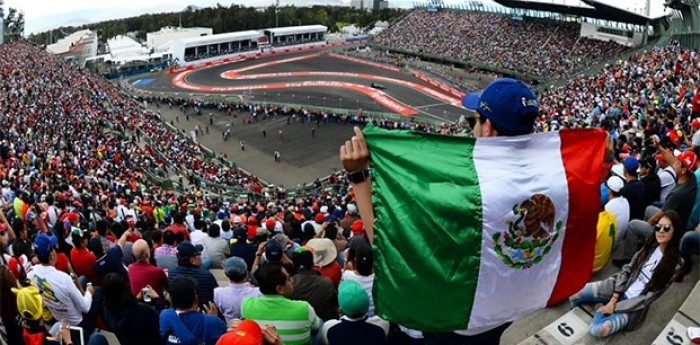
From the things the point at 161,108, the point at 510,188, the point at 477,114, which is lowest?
the point at 161,108

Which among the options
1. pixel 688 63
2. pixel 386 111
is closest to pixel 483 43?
pixel 386 111

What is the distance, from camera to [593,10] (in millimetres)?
53594

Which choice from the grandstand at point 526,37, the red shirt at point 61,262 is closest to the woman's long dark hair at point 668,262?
the red shirt at point 61,262

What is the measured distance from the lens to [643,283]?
5.48 metres

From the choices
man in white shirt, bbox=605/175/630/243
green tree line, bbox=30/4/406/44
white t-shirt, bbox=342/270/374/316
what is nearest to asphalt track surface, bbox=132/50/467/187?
man in white shirt, bbox=605/175/630/243

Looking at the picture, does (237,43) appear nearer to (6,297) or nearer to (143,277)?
(143,277)

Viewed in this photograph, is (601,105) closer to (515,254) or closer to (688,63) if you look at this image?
(688,63)

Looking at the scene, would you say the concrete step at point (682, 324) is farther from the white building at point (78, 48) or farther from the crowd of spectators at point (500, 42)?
the white building at point (78, 48)

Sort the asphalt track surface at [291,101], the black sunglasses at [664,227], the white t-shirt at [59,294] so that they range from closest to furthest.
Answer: the black sunglasses at [664,227] < the white t-shirt at [59,294] < the asphalt track surface at [291,101]

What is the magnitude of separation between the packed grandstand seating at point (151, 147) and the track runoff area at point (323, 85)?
230 inches

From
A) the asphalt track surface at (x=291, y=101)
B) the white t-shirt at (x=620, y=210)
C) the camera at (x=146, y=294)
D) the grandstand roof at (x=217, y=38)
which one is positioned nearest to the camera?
the camera at (x=146, y=294)

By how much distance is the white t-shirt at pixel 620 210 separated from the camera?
692cm

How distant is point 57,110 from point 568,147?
31.6m

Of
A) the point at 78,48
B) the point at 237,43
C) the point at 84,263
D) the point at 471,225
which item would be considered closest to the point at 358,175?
the point at 471,225
